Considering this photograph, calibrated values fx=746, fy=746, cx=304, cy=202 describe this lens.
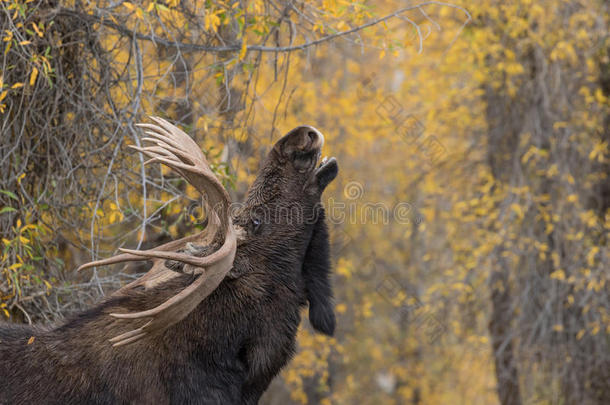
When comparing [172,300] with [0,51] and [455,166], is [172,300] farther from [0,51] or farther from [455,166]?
[455,166]

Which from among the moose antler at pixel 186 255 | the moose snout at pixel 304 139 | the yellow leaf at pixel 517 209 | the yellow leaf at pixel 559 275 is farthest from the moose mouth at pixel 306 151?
the yellow leaf at pixel 517 209

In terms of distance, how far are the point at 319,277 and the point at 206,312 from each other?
629 mm

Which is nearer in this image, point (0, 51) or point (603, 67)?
point (0, 51)

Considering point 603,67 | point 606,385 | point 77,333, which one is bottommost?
point 606,385

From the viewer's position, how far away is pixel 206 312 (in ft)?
11.3

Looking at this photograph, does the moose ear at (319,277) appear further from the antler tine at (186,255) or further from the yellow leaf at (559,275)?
the yellow leaf at (559,275)

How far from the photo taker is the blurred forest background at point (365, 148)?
15.4 ft

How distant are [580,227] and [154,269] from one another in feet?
20.5

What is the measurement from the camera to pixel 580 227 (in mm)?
8602

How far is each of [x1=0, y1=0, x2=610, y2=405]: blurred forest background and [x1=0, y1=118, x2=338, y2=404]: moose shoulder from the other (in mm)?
729

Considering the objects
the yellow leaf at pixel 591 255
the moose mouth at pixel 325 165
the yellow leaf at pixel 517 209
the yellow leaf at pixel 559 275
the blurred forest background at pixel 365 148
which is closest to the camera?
the moose mouth at pixel 325 165

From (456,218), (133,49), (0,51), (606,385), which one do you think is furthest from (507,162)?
(0,51)

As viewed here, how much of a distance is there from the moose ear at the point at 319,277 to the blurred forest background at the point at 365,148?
988 millimetres

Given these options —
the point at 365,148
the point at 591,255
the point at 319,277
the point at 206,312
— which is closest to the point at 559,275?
the point at 591,255
